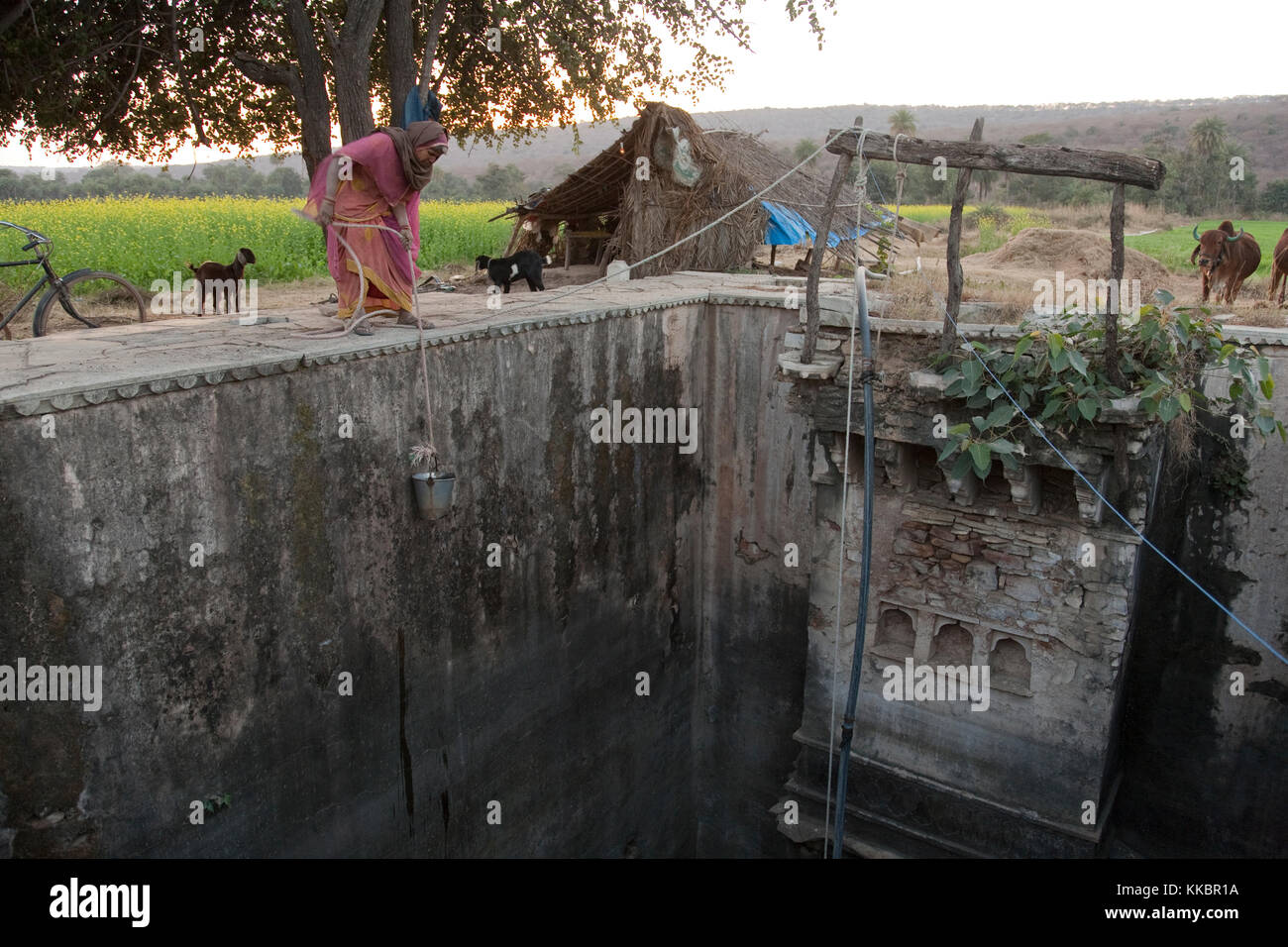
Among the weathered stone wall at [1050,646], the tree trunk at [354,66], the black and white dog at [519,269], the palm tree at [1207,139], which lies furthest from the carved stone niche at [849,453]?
the palm tree at [1207,139]

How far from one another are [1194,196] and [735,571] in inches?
1051

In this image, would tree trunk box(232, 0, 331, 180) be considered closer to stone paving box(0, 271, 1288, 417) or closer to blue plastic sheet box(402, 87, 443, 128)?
stone paving box(0, 271, 1288, 417)

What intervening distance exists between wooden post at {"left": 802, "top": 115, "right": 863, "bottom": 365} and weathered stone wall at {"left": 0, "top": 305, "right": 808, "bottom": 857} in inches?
74.4

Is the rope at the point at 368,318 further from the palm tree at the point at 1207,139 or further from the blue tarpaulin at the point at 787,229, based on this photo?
the palm tree at the point at 1207,139

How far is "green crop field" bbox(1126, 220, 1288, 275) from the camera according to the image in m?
12.2

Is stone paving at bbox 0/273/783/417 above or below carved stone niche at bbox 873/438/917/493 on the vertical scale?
above

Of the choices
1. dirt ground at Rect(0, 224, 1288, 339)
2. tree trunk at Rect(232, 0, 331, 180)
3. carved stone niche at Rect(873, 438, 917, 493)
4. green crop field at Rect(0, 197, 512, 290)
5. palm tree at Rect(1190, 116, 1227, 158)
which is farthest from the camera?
palm tree at Rect(1190, 116, 1227, 158)

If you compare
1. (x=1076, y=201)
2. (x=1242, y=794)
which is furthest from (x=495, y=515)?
(x=1076, y=201)

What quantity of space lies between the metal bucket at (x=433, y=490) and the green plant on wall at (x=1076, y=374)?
3.03 meters

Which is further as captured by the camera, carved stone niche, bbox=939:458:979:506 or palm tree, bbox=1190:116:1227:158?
palm tree, bbox=1190:116:1227:158

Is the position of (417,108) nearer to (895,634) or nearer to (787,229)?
(895,634)

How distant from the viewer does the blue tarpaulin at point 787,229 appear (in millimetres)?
11656

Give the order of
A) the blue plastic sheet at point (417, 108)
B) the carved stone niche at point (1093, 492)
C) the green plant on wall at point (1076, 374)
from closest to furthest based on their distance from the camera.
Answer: the green plant on wall at point (1076, 374) → the carved stone niche at point (1093, 492) → the blue plastic sheet at point (417, 108)

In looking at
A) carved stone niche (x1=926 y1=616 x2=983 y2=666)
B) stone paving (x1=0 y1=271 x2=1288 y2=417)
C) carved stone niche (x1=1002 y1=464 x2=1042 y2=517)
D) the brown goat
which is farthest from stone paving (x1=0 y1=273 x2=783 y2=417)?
carved stone niche (x1=926 y1=616 x2=983 y2=666)
